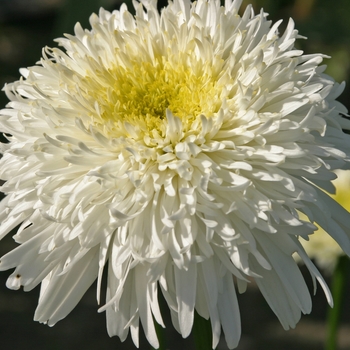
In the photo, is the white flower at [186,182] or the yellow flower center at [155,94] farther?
the yellow flower center at [155,94]

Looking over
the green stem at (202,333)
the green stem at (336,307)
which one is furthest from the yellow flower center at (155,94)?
the green stem at (336,307)

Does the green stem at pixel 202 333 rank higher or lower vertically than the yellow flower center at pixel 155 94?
lower

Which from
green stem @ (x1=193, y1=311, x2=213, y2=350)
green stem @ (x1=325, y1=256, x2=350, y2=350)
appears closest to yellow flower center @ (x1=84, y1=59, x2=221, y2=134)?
green stem @ (x1=193, y1=311, x2=213, y2=350)

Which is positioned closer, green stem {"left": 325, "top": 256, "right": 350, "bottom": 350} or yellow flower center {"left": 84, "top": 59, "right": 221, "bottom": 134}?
yellow flower center {"left": 84, "top": 59, "right": 221, "bottom": 134}

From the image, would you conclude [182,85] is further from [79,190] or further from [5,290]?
[5,290]

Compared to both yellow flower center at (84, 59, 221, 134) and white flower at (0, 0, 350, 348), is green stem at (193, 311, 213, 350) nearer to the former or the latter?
white flower at (0, 0, 350, 348)

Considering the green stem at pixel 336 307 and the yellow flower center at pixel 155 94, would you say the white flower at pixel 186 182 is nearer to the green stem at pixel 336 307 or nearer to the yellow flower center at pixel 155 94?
the yellow flower center at pixel 155 94
